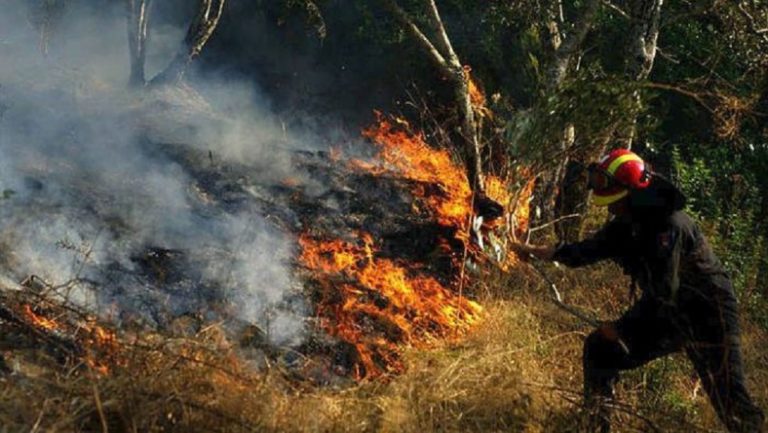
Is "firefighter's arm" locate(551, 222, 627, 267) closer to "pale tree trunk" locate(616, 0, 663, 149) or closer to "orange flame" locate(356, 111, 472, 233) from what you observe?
"orange flame" locate(356, 111, 472, 233)

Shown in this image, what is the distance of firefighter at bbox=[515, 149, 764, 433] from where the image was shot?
4461mm

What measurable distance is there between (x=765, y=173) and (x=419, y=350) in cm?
680

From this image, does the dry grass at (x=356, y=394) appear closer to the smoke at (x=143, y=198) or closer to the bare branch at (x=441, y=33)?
the smoke at (x=143, y=198)

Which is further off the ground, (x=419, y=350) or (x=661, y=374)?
(x=661, y=374)

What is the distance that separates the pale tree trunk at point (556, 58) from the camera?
861 cm

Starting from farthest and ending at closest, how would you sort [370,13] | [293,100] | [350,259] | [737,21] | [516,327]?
1. [293,100]
2. [370,13]
3. [737,21]
4. [350,259]
5. [516,327]

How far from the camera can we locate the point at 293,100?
14.7m

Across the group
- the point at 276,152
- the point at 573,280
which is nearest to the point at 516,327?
the point at 573,280

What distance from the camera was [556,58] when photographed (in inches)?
340

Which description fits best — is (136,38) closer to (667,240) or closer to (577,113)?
(577,113)

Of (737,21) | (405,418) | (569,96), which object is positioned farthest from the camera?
(737,21)

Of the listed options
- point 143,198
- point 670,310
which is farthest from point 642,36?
point 143,198

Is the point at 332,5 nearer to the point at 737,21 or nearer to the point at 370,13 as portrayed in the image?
the point at 370,13

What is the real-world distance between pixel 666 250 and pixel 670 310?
15.3 inches
